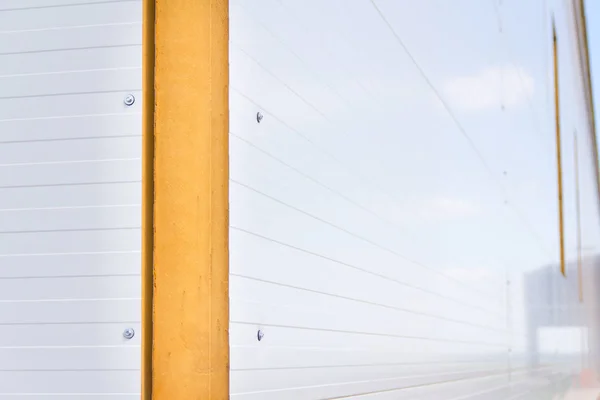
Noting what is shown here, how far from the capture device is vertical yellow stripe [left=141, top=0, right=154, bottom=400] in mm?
860

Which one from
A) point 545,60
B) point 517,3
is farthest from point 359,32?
point 545,60

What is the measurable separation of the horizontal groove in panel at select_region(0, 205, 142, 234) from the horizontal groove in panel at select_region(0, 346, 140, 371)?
0.11 metres

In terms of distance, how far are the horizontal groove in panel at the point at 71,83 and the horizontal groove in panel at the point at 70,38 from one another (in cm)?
3

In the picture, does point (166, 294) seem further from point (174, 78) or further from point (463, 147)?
point (463, 147)

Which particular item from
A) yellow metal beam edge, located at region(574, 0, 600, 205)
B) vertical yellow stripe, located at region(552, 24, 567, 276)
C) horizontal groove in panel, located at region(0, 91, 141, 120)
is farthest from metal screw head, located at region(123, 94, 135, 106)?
yellow metal beam edge, located at region(574, 0, 600, 205)

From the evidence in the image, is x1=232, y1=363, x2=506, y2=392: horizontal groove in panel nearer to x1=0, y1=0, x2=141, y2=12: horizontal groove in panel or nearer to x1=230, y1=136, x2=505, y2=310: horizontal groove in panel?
x1=230, y1=136, x2=505, y2=310: horizontal groove in panel

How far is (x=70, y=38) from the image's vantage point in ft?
3.10

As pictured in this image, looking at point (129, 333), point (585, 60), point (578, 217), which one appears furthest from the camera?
point (585, 60)

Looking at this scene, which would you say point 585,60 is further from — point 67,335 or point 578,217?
point 67,335

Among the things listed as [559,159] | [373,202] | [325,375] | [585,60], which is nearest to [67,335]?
[325,375]

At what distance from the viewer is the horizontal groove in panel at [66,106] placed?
35.6 inches

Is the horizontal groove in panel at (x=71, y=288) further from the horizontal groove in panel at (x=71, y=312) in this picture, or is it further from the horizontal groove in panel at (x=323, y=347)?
the horizontal groove in panel at (x=323, y=347)

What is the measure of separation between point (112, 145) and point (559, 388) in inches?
152

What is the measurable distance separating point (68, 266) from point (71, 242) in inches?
0.9
